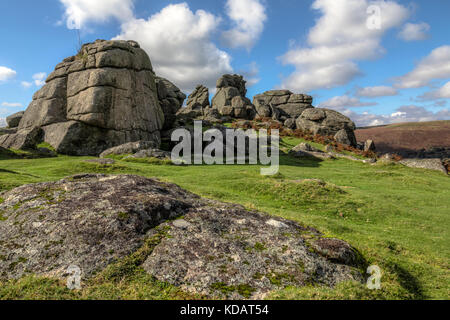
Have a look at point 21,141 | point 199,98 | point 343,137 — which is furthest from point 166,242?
point 199,98

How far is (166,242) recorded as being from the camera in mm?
6477

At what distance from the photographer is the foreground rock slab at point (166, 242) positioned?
5570 mm

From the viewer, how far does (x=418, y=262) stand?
1027 cm

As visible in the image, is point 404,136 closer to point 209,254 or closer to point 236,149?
point 236,149

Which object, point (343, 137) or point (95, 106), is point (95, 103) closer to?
point (95, 106)

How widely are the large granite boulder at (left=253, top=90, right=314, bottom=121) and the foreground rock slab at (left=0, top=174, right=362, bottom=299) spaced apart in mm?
91671

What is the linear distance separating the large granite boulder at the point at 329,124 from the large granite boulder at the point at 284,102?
18.3 meters

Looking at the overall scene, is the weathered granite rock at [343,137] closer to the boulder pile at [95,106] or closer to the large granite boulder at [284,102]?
the large granite boulder at [284,102]

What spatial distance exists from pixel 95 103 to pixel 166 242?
45845 millimetres

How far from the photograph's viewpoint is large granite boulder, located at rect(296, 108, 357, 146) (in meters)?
71.1

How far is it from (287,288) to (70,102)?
53404mm

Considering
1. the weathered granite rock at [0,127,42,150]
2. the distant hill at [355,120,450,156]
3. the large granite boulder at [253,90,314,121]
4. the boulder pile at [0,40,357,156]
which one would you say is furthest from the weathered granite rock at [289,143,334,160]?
the distant hill at [355,120,450,156]

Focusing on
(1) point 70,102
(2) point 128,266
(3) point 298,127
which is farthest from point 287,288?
(3) point 298,127

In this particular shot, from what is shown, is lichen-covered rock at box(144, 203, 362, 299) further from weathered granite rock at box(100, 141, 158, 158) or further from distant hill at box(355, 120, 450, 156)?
distant hill at box(355, 120, 450, 156)
